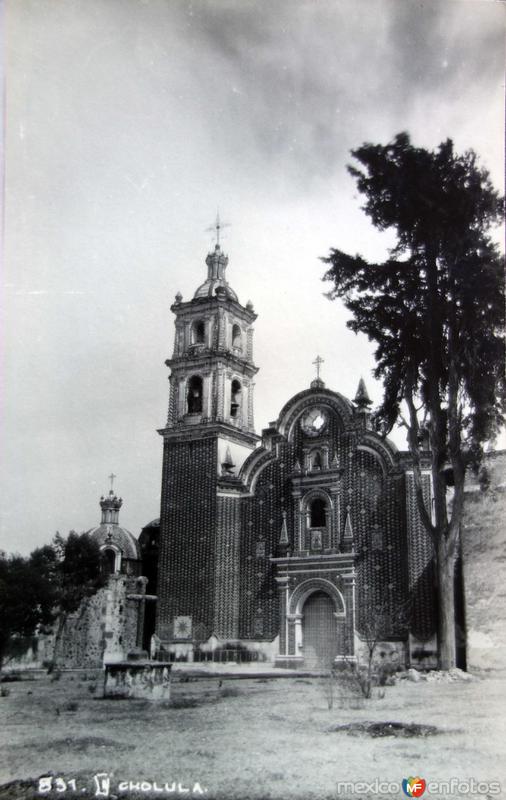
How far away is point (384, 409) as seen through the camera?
15.7 metres

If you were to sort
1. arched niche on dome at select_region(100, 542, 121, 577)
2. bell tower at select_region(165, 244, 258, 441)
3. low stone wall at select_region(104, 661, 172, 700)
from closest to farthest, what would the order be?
low stone wall at select_region(104, 661, 172, 700) < bell tower at select_region(165, 244, 258, 441) < arched niche on dome at select_region(100, 542, 121, 577)

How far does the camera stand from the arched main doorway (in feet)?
72.8

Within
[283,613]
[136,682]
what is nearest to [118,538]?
[283,613]

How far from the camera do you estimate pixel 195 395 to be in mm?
26469

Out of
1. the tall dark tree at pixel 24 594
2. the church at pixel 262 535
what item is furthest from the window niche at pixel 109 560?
the tall dark tree at pixel 24 594

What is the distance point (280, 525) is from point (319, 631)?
3375 mm

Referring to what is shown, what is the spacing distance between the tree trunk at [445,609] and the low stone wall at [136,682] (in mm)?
6235

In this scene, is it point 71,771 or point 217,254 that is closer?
point 71,771

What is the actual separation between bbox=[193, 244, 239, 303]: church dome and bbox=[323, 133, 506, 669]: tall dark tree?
40.4 ft

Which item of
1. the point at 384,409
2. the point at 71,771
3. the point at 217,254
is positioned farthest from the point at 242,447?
the point at 71,771

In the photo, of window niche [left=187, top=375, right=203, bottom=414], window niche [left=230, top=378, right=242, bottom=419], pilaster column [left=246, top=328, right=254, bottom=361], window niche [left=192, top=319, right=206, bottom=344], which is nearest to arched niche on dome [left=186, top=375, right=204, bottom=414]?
window niche [left=187, top=375, right=203, bottom=414]

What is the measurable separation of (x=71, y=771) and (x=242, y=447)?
18.6 m

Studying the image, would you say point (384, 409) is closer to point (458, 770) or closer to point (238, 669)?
point (458, 770)

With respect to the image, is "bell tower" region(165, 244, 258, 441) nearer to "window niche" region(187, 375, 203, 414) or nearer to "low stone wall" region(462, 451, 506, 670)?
"window niche" region(187, 375, 203, 414)
